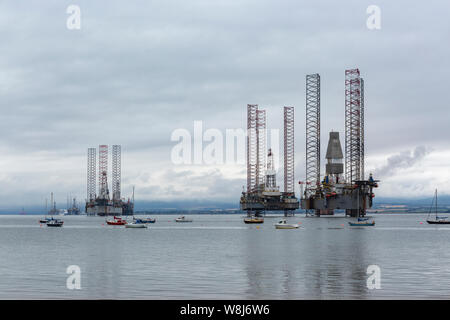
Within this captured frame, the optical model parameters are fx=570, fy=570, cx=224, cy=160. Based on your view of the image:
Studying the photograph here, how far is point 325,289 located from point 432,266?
790 inches

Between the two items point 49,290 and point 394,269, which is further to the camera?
point 394,269

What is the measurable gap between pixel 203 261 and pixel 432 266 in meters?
22.0

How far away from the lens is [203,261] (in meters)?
58.0

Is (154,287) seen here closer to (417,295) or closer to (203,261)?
(417,295)

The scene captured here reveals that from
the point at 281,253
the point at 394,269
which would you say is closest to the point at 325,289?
the point at 394,269
